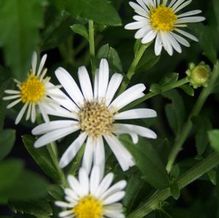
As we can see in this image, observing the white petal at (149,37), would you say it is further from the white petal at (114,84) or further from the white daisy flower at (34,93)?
the white daisy flower at (34,93)

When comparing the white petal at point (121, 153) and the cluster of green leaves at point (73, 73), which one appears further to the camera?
the white petal at point (121, 153)

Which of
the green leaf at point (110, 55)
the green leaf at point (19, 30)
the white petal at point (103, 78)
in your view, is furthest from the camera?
the green leaf at point (110, 55)

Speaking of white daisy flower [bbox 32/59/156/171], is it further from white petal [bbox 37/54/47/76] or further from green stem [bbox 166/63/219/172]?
green stem [bbox 166/63/219/172]

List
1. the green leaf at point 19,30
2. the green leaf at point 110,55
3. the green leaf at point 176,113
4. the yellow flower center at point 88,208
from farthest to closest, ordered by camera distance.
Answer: the green leaf at point 176,113 → the green leaf at point 110,55 → the yellow flower center at point 88,208 → the green leaf at point 19,30

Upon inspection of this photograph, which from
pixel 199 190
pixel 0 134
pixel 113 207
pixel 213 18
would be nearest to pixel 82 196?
pixel 113 207

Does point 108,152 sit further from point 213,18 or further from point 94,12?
point 213,18

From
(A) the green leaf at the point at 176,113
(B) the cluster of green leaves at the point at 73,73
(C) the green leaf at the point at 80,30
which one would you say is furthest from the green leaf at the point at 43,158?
(A) the green leaf at the point at 176,113

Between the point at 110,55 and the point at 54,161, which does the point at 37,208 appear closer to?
the point at 54,161

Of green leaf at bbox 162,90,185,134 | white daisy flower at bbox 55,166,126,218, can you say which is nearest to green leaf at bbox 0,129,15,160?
white daisy flower at bbox 55,166,126,218
